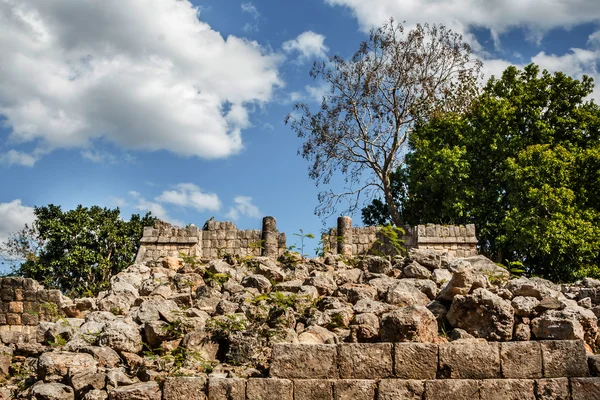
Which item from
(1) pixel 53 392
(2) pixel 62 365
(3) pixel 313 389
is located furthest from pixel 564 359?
(2) pixel 62 365

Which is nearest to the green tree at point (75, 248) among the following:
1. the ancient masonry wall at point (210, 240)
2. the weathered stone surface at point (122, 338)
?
the ancient masonry wall at point (210, 240)

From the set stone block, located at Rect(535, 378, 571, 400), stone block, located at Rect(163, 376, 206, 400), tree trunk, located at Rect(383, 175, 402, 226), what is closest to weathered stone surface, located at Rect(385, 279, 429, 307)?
stone block, located at Rect(535, 378, 571, 400)

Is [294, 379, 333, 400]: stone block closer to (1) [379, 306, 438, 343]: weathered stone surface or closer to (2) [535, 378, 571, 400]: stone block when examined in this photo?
(1) [379, 306, 438, 343]: weathered stone surface

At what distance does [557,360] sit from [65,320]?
666 cm

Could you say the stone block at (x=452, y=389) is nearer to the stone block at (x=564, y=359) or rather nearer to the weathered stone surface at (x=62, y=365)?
the stone block at (x=564, y=359)

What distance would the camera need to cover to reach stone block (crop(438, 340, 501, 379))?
21.2ft

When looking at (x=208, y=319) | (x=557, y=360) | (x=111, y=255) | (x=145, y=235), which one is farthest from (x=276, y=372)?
(x=111, y=255)

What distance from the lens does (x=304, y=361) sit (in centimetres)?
673

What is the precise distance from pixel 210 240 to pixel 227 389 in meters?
9.79

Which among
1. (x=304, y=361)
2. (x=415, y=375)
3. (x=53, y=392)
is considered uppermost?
(x=304, y=361)

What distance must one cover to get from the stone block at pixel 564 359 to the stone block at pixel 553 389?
81mm

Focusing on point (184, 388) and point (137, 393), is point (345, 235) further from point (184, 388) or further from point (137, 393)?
point (137, 393)

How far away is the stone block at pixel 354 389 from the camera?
6.48m

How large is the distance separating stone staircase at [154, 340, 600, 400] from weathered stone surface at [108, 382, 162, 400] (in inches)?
5.3
